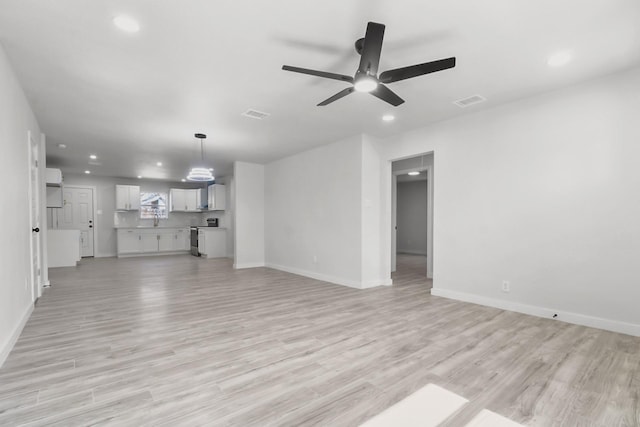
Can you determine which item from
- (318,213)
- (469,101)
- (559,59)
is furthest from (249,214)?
(559,59)

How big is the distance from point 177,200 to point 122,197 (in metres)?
1.61

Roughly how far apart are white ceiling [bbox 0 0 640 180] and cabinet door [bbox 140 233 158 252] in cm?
600

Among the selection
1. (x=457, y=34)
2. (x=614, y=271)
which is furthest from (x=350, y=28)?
(x=614, y=271)

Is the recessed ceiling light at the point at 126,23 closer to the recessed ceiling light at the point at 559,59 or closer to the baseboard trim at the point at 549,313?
the recessed ceiling light at the point at 559,59

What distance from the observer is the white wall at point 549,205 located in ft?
10.0

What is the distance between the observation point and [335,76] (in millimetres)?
2469

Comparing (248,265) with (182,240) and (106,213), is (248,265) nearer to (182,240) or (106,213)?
(182,240)

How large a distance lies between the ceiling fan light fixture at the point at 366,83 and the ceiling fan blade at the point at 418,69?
0.39 ft

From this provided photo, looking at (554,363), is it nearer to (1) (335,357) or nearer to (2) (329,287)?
(1) (335,357)

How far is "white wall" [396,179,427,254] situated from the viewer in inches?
408

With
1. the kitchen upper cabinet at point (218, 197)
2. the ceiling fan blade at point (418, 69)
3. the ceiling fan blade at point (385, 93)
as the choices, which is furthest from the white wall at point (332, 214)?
the kitchen upper cabinet at point (218, 197)

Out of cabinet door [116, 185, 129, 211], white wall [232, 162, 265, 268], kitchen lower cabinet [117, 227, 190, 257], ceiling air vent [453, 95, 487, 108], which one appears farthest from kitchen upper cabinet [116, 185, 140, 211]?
ceiling air vent [453, 95, 487, 108]

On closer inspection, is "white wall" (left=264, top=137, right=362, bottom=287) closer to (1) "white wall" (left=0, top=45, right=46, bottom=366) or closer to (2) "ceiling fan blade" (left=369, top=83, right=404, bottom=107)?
(2) "ceiling fan blade" (left=369, top=83, right=404, bottom=107)

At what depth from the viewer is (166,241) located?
1044 cm
